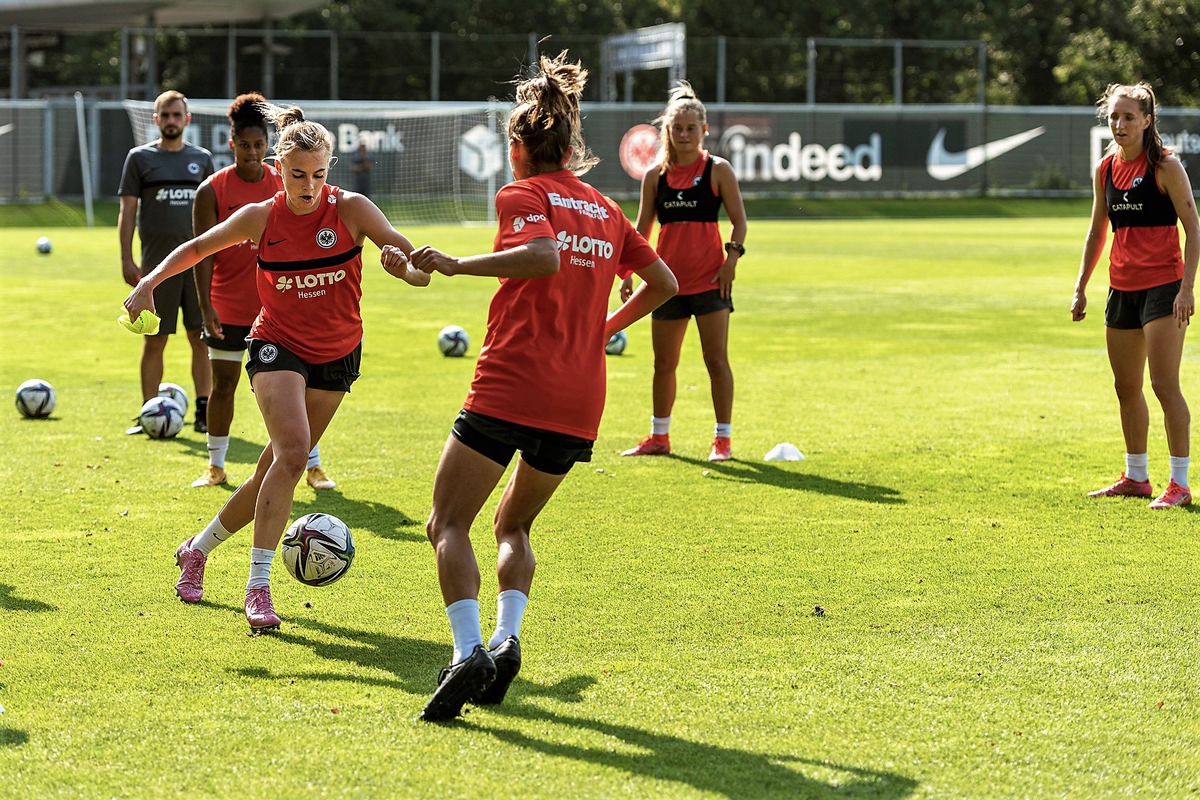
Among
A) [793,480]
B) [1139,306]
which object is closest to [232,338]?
[793,480]

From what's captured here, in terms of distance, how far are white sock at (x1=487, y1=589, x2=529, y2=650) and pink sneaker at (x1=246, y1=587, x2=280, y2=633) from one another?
129 centimetres

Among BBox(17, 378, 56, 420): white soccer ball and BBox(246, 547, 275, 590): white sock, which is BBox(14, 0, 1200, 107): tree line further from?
BBox(246, 547, 275, 590): white sock

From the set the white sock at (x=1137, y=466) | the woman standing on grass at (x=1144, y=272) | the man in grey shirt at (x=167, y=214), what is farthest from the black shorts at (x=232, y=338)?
the white sock at (x=1137, y=466)

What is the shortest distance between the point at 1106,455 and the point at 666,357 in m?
3.04

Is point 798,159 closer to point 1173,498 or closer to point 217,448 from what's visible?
point 1173,498

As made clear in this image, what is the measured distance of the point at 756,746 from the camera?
4691 mm

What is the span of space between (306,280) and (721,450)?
173 inches

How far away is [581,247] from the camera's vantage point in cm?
495

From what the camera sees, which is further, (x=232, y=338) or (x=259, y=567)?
(x=232, y=338)

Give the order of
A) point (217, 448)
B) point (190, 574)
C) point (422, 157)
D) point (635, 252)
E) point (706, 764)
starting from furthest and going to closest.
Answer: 1. point (422, 157)
2. point (217, 448)
3. point (190, 574)
4. point (635, 252)
5. point (706, 764)

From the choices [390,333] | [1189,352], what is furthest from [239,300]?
[1189,352]

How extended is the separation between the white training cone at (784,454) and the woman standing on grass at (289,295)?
14.3ft

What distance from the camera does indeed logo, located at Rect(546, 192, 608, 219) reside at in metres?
4.91

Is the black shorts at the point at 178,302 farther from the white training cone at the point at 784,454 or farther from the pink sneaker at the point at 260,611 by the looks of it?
the pink sneaker at the point at 260,611
